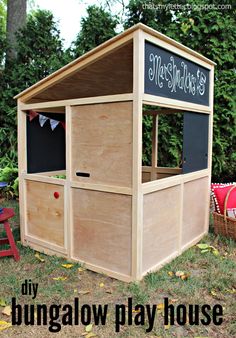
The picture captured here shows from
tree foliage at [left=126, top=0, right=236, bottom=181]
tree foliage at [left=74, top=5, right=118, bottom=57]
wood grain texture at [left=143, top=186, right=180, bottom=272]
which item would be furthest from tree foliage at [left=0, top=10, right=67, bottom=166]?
wood grain texture at [left=143, top=186, right=180, bottom=272]

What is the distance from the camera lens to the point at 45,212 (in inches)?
149

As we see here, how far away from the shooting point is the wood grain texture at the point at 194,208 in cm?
379

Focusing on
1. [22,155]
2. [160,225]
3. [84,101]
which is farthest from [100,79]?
[160,225]

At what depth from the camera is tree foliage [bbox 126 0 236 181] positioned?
562cm

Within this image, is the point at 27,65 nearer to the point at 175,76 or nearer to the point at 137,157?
the point at 175,76

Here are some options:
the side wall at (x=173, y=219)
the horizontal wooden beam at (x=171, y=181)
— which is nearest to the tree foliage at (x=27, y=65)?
the horizontal wooden beam at (x=171, y=181)

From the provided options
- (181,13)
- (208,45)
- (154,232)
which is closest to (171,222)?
(154,232)

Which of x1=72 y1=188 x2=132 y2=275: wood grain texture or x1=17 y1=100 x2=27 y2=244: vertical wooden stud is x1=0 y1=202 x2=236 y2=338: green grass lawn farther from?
x1=17 y1=100 x2=27 y2=244: vertical wooden stud

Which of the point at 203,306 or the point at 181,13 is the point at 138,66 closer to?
the point at 203,306

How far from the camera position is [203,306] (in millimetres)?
2637

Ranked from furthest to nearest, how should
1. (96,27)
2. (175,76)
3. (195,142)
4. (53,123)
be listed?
1. (96,27)
2. (53,123)
3. (195,142)
4. (175,76)

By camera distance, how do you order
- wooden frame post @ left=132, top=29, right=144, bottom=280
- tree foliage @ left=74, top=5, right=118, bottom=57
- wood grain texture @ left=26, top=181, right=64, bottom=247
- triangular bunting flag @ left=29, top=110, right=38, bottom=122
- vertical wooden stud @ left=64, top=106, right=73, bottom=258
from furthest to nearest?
1. tree foliage @ left=74, top=5, right=118, bottom=57
2. triangular bunting flag @ left=29, top=110, right=38, bottom=122
3. wood grain texture @ left=26, top=181, right=64, bottom=247
4. vertical wooden stud @ left=64, top=106, right=73, bottom=258
5. wooden frame post @ left=132, top=29, right=144, bottom=280

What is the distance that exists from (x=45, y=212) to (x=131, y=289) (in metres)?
1.47

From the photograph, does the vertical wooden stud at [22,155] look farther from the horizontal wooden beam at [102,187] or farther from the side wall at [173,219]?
the side wall at [173,219]
